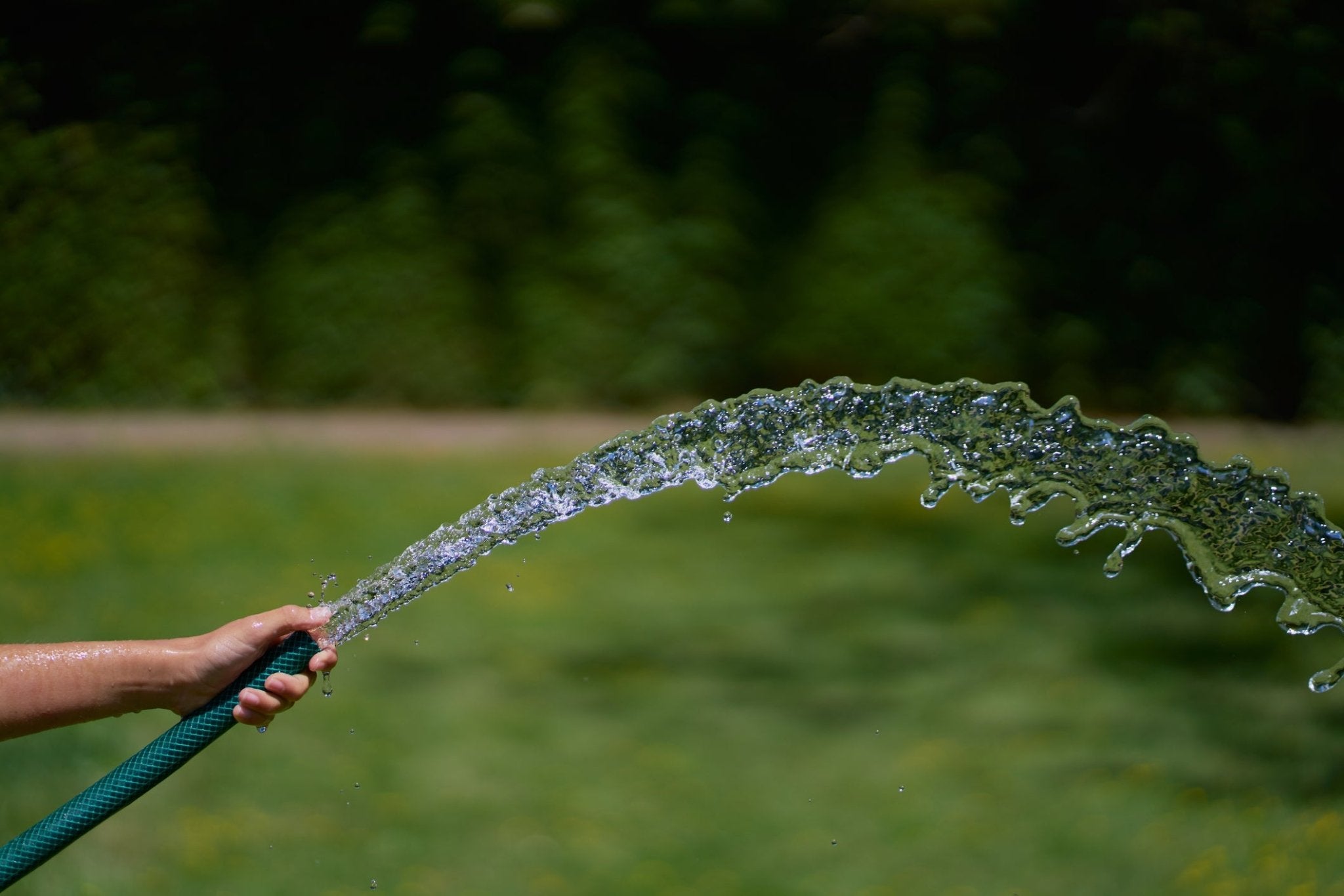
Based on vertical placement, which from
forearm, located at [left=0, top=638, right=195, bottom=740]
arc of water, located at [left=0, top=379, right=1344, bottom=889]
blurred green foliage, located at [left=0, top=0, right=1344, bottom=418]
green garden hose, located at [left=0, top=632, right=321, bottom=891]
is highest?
blurred green foliage, located at [left=0, top=0, right=1344, bottom=418]

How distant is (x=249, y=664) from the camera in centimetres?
161

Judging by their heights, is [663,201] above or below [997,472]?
above

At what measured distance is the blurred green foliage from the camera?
600 cm

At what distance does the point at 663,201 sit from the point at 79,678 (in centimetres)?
493

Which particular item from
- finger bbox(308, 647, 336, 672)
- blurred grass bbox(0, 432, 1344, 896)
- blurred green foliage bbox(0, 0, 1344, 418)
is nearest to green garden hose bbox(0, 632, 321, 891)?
finger bbox(308, 647, 336, 672)

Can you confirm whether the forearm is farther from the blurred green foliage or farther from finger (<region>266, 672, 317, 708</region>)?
the blurred green foliage

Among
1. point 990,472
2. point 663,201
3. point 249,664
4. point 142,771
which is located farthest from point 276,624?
point 663,201

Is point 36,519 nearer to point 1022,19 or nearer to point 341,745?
point 341,745

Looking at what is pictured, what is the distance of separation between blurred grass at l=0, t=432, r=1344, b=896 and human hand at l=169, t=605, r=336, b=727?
4.92ft

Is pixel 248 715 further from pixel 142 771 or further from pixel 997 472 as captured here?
pixel 997 472

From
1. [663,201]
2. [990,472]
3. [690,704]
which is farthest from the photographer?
[663,201]

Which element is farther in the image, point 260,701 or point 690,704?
point 690,704

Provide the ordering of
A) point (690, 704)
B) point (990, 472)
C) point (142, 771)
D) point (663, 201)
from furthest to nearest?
point (663, 201) → point (690, 704) → point (990, 472) → point (142, 771)

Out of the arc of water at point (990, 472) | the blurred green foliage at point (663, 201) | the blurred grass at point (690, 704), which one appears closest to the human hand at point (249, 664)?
the arc of water at point (990, 472)
